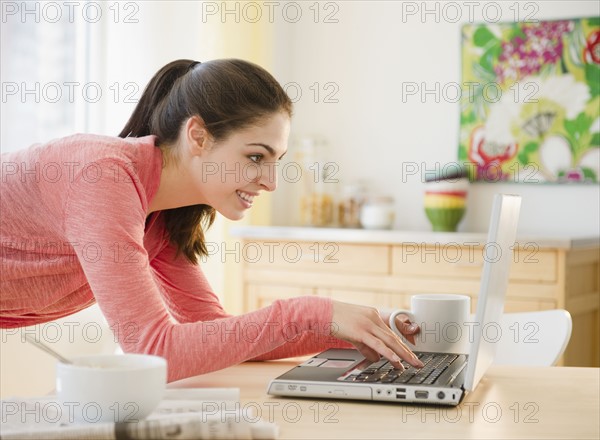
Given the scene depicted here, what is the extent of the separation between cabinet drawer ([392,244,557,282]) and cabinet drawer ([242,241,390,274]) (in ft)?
0.25

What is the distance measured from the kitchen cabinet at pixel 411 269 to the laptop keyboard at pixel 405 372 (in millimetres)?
1783

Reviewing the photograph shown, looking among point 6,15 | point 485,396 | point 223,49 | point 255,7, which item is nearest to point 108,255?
point 485,396

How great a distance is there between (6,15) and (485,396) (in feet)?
7.97

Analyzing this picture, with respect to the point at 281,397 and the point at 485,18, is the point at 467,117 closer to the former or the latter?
the point at 485,18

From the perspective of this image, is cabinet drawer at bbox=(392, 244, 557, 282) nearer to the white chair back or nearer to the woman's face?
the white chair back

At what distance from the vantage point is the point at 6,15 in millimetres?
2977

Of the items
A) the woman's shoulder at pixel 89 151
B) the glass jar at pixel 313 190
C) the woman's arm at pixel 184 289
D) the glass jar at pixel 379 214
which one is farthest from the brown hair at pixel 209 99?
the glass jar at pixel 313 190

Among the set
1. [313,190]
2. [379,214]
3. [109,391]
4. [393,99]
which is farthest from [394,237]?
[109,391]

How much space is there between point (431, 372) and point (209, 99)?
25.1 inches

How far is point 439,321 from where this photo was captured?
133 centimetres

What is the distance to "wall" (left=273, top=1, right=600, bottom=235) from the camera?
3535mm

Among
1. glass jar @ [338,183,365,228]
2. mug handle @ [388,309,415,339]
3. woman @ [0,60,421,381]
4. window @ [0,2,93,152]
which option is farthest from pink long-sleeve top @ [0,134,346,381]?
glass jar @ [338,183,365,228]

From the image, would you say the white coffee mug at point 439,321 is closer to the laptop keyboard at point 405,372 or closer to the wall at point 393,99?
the laptop keyboard at point 405,372

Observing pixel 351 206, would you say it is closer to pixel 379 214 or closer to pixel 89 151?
pixel 379 214
